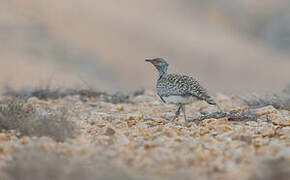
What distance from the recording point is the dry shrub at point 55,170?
3.42 meters

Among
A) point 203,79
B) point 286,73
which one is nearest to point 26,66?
point 203,79

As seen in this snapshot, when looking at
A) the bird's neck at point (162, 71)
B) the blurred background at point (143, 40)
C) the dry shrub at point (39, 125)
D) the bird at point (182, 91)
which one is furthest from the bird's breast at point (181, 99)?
the blurred background at point (143, 40)

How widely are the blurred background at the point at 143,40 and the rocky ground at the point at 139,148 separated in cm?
1610

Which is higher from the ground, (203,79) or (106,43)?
(106,43)

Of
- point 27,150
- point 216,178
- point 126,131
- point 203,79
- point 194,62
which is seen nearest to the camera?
point 216,178

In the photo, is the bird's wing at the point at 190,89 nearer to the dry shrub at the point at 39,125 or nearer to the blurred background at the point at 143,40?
the dry shrub at the point at 39,125

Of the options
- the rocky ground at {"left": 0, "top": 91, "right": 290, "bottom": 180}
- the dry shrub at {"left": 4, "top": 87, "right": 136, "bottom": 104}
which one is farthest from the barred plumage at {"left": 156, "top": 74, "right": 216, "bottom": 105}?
the dry shrub at {"left": 4, "top": 87, "right": 136, "bottom": 104}

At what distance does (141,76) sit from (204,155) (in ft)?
73.5

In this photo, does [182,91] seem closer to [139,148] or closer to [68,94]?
[139,148]

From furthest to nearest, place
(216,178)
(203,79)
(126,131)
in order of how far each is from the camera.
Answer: (203,79)
(126,131)
(216,178)

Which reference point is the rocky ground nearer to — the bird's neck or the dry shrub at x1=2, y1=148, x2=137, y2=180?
the dry shrub at x1=2, y1=148, x2=137, y2=180

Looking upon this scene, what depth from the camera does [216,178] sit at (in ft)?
11.8

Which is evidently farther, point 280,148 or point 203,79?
Answer: point 203,79

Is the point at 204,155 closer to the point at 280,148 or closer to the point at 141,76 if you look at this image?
the point at 280,148
